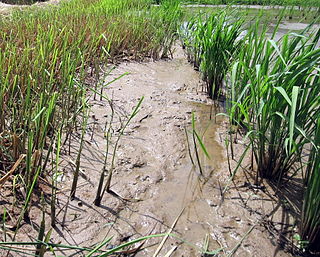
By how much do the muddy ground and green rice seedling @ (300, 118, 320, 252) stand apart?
0.10 meters

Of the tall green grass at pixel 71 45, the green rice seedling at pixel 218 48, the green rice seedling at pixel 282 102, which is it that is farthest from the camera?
the green rice seedling at pixel 218 48

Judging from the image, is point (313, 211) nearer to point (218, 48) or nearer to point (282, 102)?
point (282, 102)

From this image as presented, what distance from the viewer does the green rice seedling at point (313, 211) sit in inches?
46.6

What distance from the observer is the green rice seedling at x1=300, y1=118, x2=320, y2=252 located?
118cm

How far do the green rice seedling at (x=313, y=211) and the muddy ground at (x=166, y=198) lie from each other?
10 cm

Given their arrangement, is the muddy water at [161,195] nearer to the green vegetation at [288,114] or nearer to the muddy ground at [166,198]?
the muddy ground at [166,198]

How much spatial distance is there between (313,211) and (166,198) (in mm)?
645

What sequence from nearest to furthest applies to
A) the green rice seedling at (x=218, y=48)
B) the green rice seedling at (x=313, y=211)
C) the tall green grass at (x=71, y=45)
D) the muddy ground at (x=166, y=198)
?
the green rice seedling at (x=313, y=211)
the muddy ground at (x=166, y=198)
the tall green grass at (x=71, y=45)
the green rice seedling at (x=218, y=48)

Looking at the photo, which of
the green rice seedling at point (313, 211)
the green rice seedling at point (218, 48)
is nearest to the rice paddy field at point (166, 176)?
the green rice seedling at point (313, 211)

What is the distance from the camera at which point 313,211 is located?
3.95 feet

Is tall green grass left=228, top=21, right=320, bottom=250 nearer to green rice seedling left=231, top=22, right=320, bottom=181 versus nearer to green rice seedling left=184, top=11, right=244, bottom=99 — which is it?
green rice seedling left=231, top=22, right=320, bottom=181

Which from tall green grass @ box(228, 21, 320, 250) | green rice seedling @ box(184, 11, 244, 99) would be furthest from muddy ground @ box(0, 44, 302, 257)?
green rice seedling @ box(184, 11, 244, 99)

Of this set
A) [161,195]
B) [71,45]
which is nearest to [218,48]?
[71,45]

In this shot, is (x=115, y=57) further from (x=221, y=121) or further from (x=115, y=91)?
(x=221, y=121)
